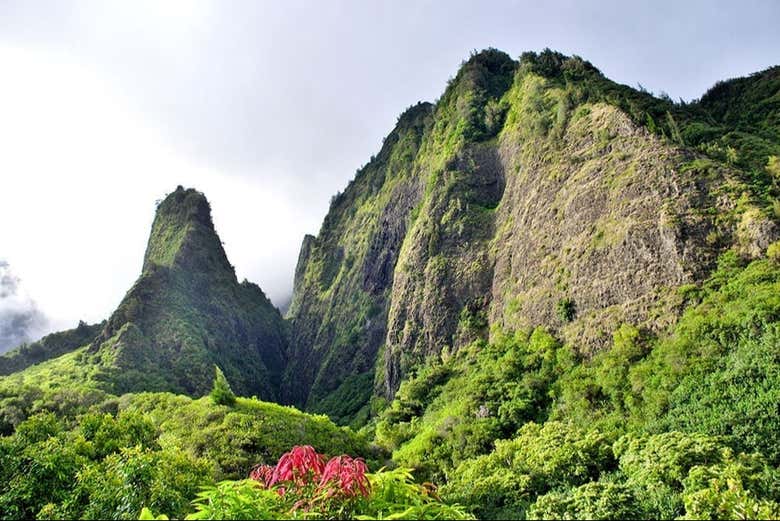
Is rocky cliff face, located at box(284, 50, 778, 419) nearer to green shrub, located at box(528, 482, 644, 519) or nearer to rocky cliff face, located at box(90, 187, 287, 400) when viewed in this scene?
rocky cliff face, located at box(90, 187, 287, 400)

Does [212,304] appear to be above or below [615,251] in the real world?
above

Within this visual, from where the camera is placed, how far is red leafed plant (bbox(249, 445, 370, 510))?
7.45 meters

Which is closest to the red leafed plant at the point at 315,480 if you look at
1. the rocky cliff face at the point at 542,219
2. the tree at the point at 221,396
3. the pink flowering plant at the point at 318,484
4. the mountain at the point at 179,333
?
the pink flowering plant at the point at 318,484

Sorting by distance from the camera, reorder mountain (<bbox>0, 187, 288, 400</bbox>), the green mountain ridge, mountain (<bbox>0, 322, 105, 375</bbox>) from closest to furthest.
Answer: the green mountain ridge
mountain (<bbox>0, 187, 288, 400</bbox>)
mountain (<bbox>0, 322, 105, 375</bbox>)

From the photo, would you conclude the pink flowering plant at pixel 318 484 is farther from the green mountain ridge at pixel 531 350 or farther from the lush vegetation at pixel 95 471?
the lush vegetation at pixel 95 471

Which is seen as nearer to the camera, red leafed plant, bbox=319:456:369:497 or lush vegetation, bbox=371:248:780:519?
red leafed plant, bbox=319:456:369:497

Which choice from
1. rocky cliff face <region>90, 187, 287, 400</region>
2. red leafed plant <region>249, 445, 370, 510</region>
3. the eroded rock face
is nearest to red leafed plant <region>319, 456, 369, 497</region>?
red leafed plant <region>249, 445, 370, 510</region>

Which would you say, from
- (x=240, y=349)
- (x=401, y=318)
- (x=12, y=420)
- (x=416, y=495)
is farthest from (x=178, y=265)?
(x=416, y=495)

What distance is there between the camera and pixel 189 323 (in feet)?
297

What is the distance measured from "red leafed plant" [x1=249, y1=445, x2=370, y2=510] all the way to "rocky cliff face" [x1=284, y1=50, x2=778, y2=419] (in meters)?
30.2

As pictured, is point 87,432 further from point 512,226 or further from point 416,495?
point 512,226

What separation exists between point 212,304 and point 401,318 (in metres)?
59.8

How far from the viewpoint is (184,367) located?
7781 cm

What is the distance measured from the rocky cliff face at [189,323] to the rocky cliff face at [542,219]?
20.4 m
